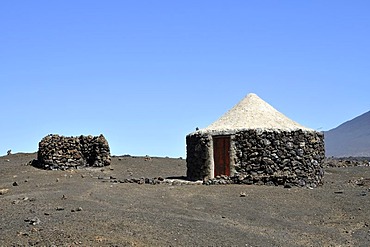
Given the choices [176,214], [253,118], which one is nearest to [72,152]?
[253,118]

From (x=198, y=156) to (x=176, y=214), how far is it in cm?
826

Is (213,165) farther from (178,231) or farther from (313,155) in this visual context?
(178,231)

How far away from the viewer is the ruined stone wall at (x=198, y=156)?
21.8 meters

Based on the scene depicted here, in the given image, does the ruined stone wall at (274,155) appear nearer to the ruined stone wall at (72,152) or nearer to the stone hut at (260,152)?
the stone hut at (260,152)

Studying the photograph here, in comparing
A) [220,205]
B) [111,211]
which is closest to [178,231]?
[111,211]

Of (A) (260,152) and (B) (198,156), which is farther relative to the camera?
(B) (198,156)

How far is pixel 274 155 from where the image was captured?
20938 mm

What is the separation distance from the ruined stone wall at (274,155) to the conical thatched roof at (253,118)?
38 centimetres

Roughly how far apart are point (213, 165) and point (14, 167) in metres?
9.86

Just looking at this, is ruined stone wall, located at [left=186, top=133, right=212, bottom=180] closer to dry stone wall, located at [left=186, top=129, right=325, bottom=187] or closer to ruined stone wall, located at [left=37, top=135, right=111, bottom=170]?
dry stone wall, located at [left=186, top=129, right=325, bottom=187]

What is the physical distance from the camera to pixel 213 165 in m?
21.8

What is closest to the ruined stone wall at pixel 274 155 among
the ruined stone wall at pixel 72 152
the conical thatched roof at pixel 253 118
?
the conical thatched roof at pixel 253 118

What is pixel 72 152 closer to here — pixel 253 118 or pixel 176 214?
pixel 253 118

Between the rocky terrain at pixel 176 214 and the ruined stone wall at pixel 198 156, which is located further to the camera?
the ruined stone wall at pixel 198 156
